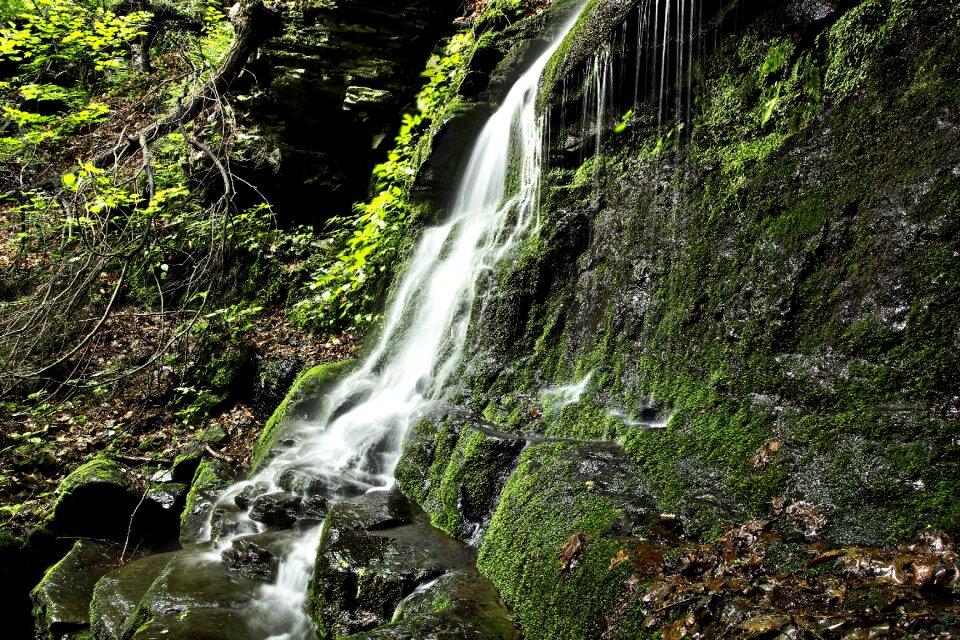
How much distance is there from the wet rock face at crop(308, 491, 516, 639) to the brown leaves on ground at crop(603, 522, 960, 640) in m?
0.89

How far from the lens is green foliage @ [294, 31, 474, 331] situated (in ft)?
30.0

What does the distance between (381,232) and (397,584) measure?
6.59m

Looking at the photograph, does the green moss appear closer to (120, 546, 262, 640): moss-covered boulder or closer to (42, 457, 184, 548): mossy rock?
(120, 546, 262, 640): moss-covered boulder

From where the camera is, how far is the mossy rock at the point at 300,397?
702cm

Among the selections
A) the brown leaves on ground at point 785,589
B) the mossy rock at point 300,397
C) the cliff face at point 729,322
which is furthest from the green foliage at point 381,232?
the brown leaves on ground at point 785,589

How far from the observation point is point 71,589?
210 inches

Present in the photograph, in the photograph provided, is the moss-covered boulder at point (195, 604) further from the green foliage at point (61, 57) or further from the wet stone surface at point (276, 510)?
the green foliage at point (61, 57)

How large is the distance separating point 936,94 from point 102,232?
7887 mm

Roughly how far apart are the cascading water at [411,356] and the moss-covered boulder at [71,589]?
120 centimetres

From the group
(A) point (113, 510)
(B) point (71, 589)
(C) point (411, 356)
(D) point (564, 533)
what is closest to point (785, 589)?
(D) point (564, 533)

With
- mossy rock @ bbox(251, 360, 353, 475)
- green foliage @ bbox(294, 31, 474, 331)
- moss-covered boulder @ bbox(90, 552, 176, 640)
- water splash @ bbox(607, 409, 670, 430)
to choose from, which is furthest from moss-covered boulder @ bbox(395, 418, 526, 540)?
green foliage @ bbox(294, 31, 474, 331)

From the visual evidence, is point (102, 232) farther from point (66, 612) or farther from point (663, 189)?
point (663, 189)

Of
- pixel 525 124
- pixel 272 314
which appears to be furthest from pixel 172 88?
pixel 525 124

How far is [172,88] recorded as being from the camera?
42.8ft
